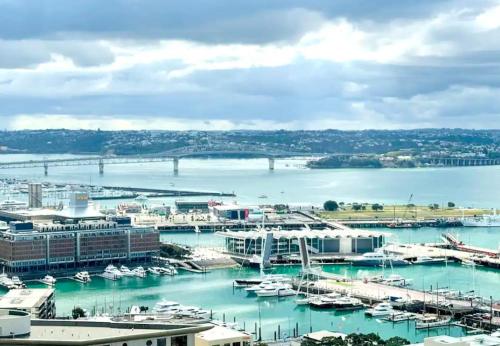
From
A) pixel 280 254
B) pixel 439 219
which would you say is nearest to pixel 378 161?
pixel 439 219

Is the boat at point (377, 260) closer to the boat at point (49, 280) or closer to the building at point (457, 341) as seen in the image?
the boat at point (49, 280)

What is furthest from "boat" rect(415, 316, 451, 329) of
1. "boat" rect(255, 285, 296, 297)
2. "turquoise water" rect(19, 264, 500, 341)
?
"boat" rect(255, 285, 296, 297)

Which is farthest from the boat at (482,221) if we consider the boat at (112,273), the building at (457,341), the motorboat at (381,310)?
the building at (457,341)

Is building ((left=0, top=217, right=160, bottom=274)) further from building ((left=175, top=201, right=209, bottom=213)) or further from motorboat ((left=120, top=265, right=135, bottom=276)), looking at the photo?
building ((left=175, top=201, right=209, bottom=213))

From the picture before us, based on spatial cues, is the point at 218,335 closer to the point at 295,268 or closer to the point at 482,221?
the point at 295,268

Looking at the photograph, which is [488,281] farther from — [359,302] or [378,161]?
[378,161]
